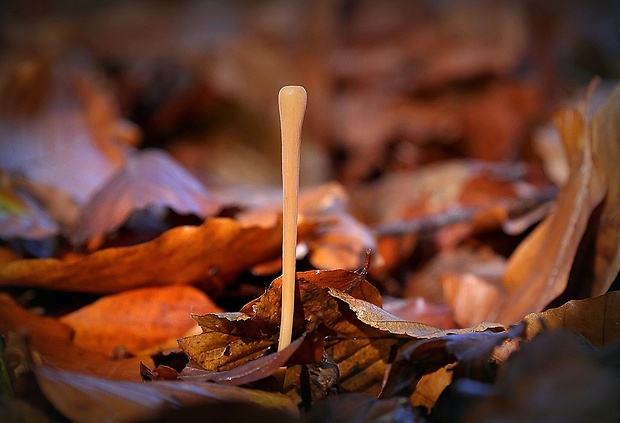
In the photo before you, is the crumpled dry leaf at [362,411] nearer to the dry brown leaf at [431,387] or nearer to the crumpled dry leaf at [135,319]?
the dry brown leaf at [431,387]

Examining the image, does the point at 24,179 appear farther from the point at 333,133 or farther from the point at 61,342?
the point at 333,133

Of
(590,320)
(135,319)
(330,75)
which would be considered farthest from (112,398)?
(330,75)

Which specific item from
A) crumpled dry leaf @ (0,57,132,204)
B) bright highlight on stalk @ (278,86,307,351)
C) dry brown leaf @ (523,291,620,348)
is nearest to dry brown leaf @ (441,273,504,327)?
dry brown leaf @ (523,291,620,348)

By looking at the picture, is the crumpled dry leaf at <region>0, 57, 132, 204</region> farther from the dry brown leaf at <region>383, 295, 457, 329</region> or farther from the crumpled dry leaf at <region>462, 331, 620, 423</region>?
the crumpled dry leaf at <region>462, 331, 620, 423</region>

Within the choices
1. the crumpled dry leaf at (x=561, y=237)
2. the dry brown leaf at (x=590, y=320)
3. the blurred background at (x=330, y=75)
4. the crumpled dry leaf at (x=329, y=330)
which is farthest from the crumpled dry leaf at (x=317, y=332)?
the blurred background at (x=330, y=75)

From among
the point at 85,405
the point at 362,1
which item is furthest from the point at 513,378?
the point at 362,1
